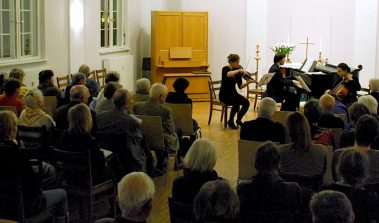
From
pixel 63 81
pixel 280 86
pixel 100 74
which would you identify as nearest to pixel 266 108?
pixel 280 86

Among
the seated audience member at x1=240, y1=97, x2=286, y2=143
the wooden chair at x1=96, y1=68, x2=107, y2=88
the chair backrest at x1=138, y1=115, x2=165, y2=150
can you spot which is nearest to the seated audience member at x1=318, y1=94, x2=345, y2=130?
the seated audience member at x1=240, y1=97, x2=286, y2=143

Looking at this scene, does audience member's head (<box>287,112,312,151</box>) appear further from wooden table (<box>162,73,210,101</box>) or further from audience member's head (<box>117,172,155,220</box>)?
wooden table (<box>162,73,210,101</box>)

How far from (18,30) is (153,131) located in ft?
16.2

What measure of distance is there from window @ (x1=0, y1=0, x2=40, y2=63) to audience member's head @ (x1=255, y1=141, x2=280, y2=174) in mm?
7237

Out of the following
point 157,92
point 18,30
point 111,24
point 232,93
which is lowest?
point 232,93

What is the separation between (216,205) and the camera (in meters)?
3.77

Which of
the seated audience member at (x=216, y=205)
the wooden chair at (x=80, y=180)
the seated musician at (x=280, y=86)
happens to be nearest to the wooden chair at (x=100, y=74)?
the seated musician at (x=280, y=86)

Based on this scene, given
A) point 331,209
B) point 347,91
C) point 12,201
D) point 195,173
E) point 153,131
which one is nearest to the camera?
point 331,209

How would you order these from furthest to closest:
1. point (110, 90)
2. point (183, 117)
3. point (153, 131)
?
point (183, 117), point (110, 90), point (153, 131)

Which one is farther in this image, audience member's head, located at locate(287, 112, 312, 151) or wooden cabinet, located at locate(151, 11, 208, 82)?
wooden cabinet, located at locate(151, 11, 208, 82)

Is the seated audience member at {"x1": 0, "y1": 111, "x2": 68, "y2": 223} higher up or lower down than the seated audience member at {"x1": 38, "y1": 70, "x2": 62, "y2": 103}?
lower down

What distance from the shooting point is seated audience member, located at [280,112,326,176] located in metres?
5.67

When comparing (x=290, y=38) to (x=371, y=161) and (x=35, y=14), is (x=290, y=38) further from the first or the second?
(x=371, y=161)

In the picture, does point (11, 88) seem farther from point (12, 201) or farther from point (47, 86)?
point (12, 201)
